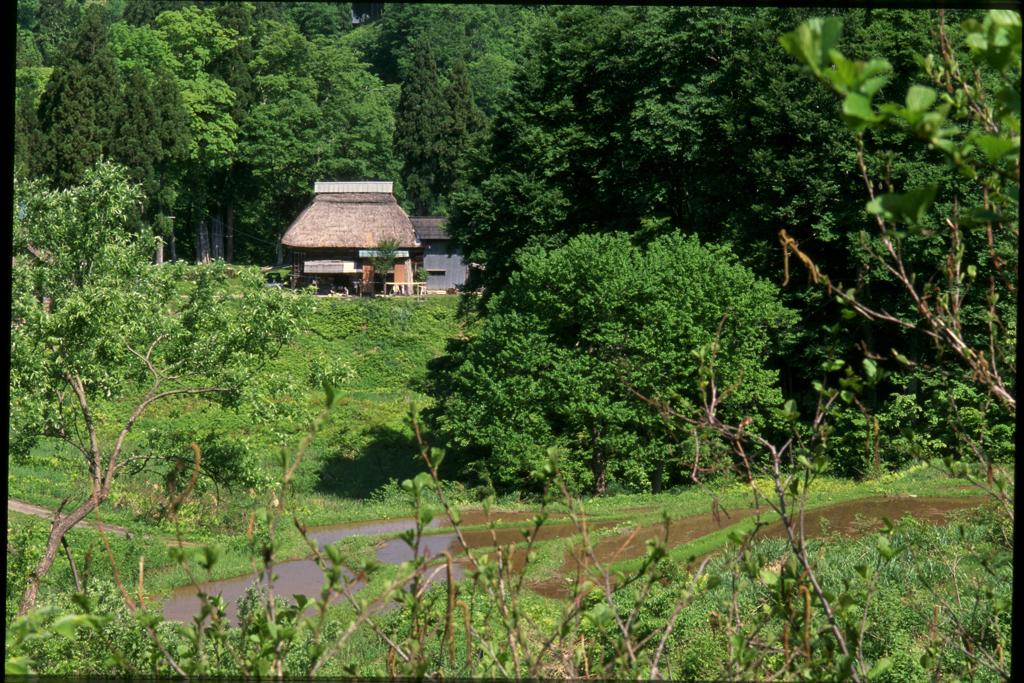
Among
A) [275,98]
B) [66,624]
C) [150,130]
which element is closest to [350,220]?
[275,98]

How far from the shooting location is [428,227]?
3538 centimetres

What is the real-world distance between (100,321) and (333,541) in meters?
4.06

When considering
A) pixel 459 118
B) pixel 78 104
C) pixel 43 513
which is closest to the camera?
pixel 43 513

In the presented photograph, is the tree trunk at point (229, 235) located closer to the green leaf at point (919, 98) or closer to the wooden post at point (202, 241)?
the wooden post at point (202, 241)

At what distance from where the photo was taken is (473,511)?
1839 centimetres

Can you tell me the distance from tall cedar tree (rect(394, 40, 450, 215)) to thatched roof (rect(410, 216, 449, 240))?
1219mm

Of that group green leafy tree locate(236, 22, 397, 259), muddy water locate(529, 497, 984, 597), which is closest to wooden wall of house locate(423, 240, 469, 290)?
green leafy tree locate(236, 22, 397, 259)

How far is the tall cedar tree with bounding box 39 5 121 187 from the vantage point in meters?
19.5

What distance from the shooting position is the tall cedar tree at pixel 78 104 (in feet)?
64.0

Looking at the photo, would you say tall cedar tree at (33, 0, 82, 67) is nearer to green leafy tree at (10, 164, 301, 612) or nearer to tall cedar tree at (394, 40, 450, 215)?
tall cedar tree at (394, 40, 450, 215)

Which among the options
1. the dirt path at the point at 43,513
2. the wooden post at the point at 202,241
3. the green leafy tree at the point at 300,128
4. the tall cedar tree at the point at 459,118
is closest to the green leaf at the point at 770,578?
the dirt path at the point at 43,513

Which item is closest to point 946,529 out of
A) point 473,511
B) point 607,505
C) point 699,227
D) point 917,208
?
point 607,505

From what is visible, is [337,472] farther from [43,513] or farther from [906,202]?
[906,202]

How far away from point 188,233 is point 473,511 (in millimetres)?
18834
